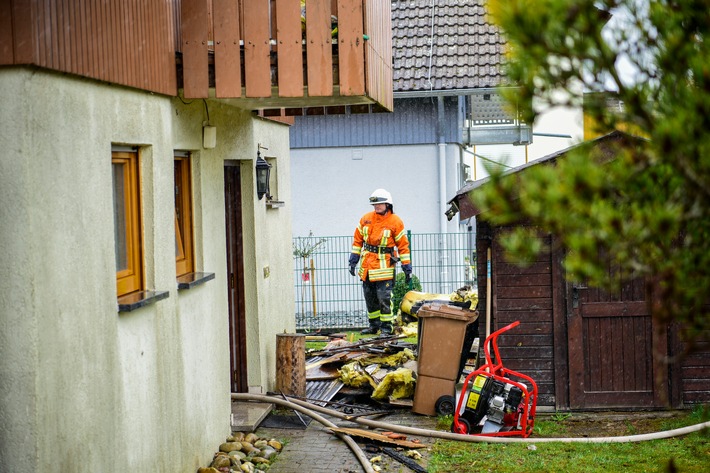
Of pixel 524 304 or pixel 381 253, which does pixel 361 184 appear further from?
pixel 524 304

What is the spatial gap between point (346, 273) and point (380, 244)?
7.91 ft

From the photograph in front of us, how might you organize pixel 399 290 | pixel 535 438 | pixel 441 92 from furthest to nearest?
1. pixel 441 92
2. pixel 399 290
3. pixel 535 438

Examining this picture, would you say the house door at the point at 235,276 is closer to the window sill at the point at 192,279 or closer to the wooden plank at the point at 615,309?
the window sill at the point at 192,279

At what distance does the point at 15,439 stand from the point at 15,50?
6.55 feet

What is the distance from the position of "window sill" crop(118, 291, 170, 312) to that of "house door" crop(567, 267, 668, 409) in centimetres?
515

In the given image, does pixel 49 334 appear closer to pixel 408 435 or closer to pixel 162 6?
pixel 162 6

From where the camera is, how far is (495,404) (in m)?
9.98

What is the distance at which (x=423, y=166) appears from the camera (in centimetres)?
2016

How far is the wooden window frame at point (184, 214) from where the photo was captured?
884 cm

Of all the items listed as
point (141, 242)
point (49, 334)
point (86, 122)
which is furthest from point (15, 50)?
point (141, 242)

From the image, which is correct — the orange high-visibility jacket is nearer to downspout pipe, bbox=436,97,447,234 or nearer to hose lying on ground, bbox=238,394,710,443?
downspout pipe, bbox=436,97,447,234

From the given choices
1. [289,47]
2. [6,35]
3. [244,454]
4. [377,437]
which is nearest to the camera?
[6,35]

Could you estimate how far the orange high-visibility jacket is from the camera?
52.6ft

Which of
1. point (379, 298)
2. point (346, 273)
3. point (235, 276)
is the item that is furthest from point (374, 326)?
point (235, 276)
